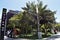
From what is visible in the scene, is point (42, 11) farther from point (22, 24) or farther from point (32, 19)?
point (22, 24)

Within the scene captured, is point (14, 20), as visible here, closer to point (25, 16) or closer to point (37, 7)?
point (25, 16)

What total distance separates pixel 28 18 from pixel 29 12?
1.22 meters

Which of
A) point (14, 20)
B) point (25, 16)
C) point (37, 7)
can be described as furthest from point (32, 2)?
point (14, 20)

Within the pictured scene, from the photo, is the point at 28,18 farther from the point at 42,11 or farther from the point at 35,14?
the point at 42,11

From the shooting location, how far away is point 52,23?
90.0 feet

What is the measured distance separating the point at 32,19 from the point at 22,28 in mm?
3464

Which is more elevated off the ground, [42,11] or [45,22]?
[42,11]

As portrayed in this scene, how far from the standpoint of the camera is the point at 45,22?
27734mm

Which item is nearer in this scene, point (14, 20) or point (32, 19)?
point (32, 19)

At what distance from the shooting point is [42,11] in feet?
90.8

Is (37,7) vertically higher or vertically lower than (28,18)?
higher

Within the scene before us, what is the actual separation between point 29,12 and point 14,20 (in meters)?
4.19

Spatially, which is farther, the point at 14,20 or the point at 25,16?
the point at 14,20

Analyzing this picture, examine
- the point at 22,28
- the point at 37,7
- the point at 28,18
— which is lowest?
the point at 22,28
